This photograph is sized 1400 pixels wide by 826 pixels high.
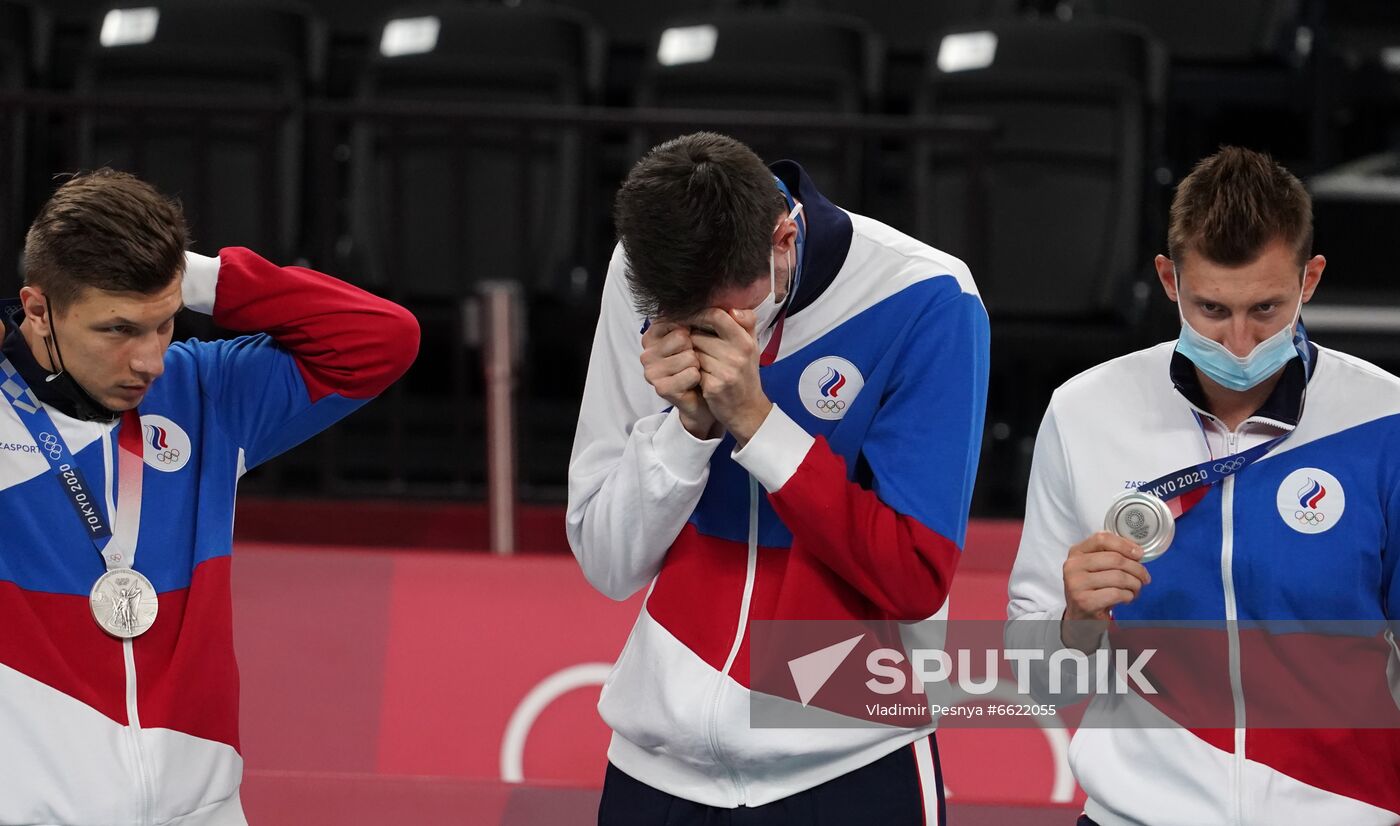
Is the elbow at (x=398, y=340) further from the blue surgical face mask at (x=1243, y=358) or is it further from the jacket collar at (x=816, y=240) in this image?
the blue surgical face mask at (x=1243, y=358)

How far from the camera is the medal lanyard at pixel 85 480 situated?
261cm

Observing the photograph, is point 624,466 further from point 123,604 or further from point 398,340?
point 123,604

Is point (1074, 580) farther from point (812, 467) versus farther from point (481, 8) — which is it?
point (481, 8)

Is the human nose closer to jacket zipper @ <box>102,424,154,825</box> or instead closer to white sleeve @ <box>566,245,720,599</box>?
jacket zipper @ <box>102,424,154,825</box>

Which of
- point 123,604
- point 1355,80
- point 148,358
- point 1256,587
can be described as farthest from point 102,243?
point 1355,80

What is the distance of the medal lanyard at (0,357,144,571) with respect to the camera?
2613mm

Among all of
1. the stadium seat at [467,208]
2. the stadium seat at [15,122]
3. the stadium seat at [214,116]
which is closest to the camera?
the stadium seat at [15,122]

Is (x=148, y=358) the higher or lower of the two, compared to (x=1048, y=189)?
lower

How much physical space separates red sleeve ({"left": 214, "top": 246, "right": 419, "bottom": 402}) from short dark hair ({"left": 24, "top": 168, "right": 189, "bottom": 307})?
24cm

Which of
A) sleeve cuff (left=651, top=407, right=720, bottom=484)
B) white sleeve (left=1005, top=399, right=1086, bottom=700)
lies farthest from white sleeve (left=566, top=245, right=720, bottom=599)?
white sleeve (left=1005, top=399, right=1086, bottom=700)

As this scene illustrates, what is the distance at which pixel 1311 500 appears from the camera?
2.59m

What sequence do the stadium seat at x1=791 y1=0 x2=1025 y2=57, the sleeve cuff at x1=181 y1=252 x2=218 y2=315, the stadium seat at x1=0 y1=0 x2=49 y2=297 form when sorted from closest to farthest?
the sleeve cuff at x1=181 y1=252 x2=218 y2=315 < the stadium seat at x1=0 y1=0 x2=49 y2=297 < the stadium seat at x1=791 y1=0 x2=1025 y2=57

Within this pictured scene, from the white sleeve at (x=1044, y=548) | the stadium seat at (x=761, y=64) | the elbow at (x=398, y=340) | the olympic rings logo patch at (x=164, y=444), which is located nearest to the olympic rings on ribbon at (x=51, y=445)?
the olympic rings logo patch at (x=164, y=444)

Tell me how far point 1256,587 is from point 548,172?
425 centimetres
